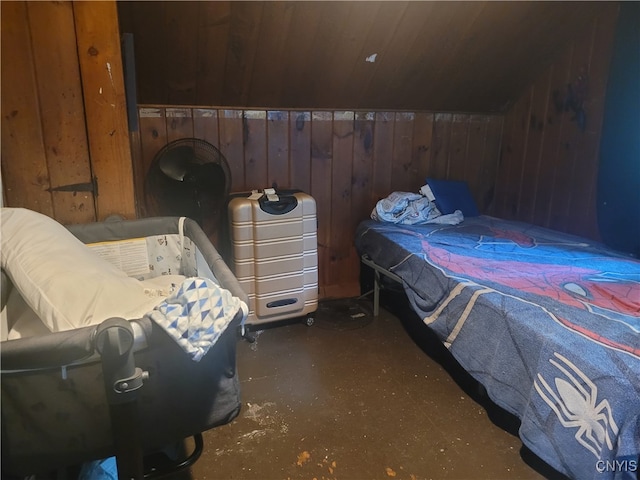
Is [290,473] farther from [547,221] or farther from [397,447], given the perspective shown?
[547,221]

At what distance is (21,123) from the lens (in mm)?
1379

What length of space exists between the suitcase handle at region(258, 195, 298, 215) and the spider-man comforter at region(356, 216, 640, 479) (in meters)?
0.63

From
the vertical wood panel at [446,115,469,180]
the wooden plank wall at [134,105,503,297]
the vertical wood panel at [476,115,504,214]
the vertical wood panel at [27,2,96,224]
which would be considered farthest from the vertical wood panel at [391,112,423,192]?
the vertical wood panel at [27,2,96,224]

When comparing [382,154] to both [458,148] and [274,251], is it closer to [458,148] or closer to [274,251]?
[458,148]

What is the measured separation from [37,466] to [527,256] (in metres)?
2.13

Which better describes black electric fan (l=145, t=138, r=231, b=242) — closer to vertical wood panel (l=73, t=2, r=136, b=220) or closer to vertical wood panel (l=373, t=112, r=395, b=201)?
vertical wood panel (l=73, t=2, r=136, b=220)

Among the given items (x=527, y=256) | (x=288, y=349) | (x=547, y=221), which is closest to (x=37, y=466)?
(x=288, y=349)

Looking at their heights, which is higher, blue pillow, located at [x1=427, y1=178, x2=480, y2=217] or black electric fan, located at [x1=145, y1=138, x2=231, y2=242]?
black electric fan, located at [x1=145, y1=138, x2=231, y2=242]

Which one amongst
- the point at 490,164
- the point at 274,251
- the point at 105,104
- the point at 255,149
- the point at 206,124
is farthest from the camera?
the point at 490,164

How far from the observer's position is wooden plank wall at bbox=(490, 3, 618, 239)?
2469 mm

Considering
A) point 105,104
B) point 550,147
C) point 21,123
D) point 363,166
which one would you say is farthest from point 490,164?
point 21,123

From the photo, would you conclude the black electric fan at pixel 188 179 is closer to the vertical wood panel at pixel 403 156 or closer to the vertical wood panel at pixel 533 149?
the vertical wood panel at pixel 403 156

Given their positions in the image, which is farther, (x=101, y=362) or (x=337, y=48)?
(x=337, y=48)

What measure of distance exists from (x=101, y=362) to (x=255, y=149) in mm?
2170
